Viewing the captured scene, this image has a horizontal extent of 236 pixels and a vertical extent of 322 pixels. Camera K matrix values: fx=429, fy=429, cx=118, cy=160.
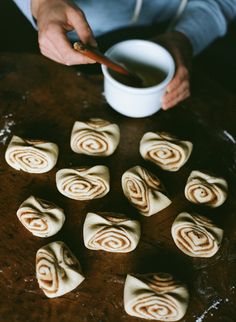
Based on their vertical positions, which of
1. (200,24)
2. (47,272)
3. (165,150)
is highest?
(200,24)

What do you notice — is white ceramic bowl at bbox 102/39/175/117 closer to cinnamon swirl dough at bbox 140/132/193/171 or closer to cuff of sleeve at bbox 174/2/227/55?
cinnamon swirl dough at bbox 140/132/193/171

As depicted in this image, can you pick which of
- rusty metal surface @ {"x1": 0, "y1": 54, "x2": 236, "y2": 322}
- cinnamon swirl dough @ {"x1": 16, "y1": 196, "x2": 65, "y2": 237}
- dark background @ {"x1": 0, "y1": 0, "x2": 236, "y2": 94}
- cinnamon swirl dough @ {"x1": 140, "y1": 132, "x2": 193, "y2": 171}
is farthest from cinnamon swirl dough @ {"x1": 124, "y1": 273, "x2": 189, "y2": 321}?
dark background @ {"x1": 0, "y1": 0, "x2": 236, "y2": 94}

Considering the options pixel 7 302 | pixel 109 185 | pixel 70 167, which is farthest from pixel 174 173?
pixel 7 302

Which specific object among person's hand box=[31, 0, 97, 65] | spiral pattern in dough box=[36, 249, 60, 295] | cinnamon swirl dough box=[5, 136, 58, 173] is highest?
person's hand box=[31, 0, 97, 65]

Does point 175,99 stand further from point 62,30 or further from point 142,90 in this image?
point 62,30

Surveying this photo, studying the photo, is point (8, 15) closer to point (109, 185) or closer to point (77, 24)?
point (77, 24)

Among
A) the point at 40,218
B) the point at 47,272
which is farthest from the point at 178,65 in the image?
the point at 47,272
